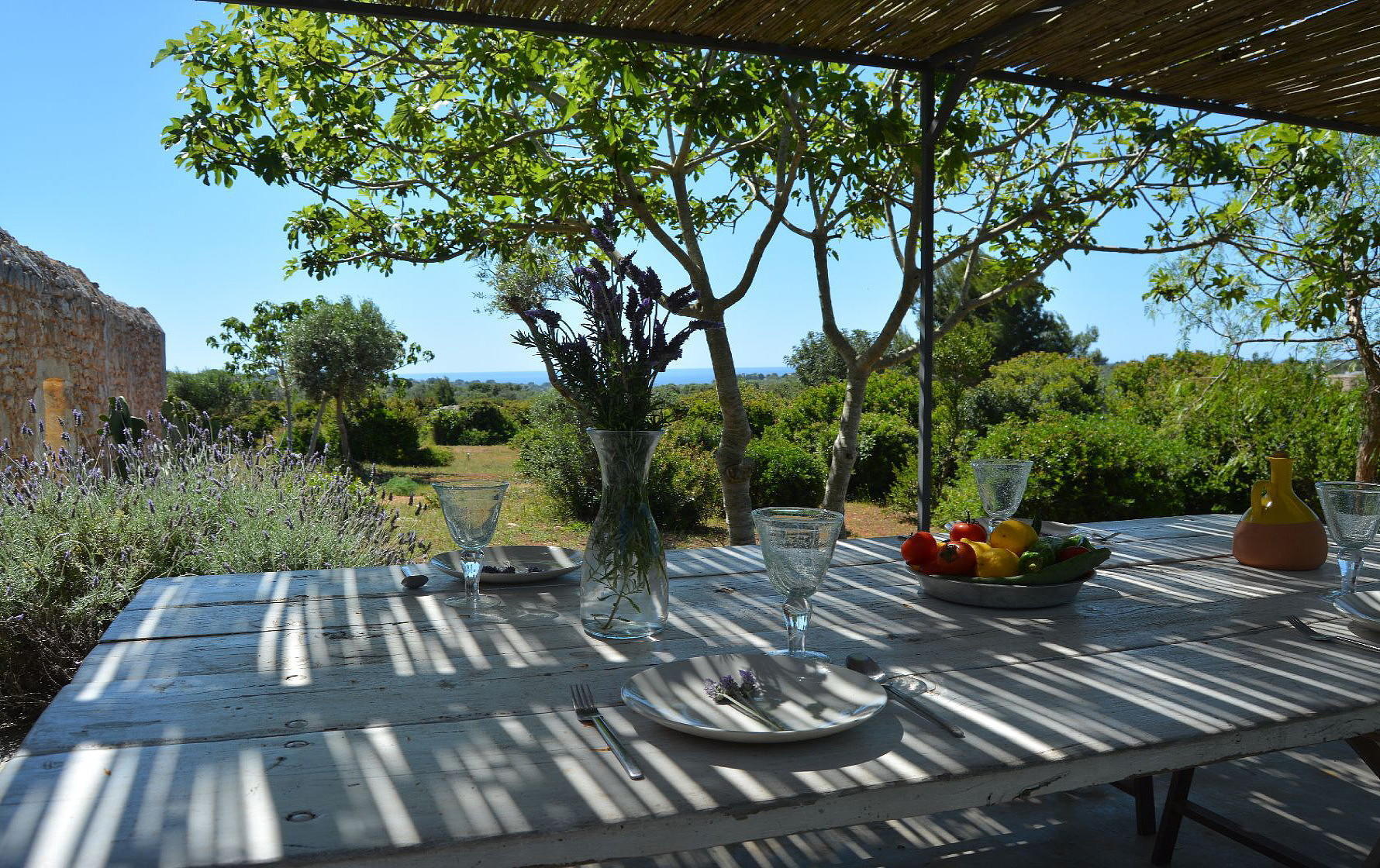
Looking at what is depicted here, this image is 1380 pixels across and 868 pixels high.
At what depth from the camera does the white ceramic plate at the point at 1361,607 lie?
1.38 m

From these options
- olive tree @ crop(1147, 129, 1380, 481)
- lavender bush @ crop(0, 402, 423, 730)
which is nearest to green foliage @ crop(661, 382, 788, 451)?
olive tree @ crop(1147, 129, 1380, 481)

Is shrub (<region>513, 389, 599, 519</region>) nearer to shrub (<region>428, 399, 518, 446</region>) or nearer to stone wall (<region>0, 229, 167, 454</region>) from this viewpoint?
stone wall (<region>0, 229, 167, 454</region>)

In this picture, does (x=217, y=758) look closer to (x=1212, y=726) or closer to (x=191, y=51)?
(x=1212, y=726)

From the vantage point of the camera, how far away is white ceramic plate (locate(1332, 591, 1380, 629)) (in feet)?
4.54

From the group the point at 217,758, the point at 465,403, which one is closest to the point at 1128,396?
the point at 217,758

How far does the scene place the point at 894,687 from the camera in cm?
115

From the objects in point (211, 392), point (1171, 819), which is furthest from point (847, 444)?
point (211, 392)

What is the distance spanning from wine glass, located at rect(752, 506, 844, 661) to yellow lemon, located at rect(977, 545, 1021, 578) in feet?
1.56

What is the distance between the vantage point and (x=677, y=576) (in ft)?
6.02

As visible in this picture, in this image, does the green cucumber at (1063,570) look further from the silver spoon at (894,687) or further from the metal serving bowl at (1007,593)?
the silver spoon at (894,687)

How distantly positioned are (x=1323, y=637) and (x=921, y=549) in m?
0.62

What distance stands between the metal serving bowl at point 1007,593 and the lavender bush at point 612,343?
0.64 metres

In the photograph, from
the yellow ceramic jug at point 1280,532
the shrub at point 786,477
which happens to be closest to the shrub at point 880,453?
the shrub at point 786,477

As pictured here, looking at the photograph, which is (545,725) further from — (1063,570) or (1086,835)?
(1086,835)
